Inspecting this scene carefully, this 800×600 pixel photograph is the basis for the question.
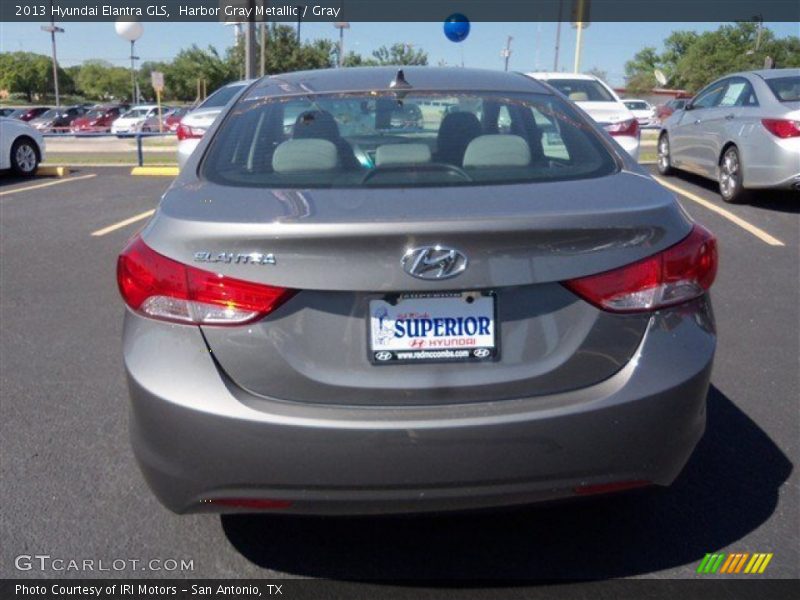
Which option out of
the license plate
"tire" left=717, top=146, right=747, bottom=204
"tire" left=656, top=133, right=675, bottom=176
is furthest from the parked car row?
the license plate

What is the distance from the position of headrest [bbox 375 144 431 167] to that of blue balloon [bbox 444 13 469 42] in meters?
8.16

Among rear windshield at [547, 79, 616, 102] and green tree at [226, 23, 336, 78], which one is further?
green tree at [226, 23, 336, 78]

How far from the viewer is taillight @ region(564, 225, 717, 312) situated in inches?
92.1

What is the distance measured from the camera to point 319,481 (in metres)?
2.33

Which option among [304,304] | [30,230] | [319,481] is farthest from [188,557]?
[30,230]

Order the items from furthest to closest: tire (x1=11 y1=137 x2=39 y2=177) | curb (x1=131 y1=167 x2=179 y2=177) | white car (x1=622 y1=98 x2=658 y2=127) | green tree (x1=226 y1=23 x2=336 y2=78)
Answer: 1. green tree (x1=226 y1=23 x2=336 y2=78)
2. white car (x1=622 y1=98 x2=658 y2=127)
3. curb (x1=131 y1=167 x2=179 y2=177)
4. tire (x1=11 y1=137 x2=39 y2=177)

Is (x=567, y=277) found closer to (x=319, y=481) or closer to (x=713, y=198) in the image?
(x=319, y=481)

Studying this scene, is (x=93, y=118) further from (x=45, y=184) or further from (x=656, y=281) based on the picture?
(x=656, y=281)

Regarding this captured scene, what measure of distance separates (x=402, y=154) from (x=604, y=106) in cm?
758

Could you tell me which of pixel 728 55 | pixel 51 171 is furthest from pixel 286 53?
pixel 51 171

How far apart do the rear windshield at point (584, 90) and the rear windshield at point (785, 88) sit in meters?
1.96

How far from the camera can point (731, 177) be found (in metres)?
9.45

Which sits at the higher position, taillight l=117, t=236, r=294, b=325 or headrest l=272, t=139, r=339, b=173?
headrest l=272, t=139, r=339, b=173

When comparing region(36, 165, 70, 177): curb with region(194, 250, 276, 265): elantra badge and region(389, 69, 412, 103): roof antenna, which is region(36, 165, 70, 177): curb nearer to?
region(389, 69, 412, 103): roof antenna
